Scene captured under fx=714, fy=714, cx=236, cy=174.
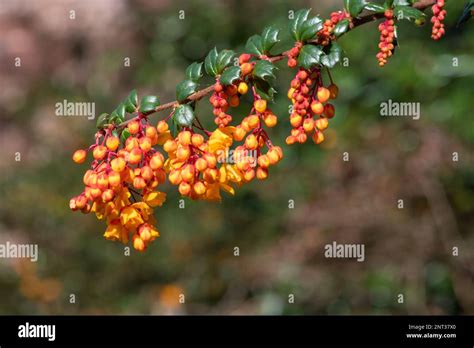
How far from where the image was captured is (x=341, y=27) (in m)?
1.63

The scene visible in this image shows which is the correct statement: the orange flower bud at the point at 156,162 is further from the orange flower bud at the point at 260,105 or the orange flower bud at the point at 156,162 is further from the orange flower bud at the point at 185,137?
the orange flower bud at the point at 260,105

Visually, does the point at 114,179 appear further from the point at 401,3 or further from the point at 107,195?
the point at 401,3

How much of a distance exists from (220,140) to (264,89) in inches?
6.3

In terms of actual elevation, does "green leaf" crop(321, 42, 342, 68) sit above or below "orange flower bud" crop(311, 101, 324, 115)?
above

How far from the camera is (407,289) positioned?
4148 mm

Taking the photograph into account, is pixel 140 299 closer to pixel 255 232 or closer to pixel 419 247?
pixel 255 232

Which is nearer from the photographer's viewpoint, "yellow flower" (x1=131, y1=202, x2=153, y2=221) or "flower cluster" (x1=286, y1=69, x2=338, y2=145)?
"flower cluster" (x1=286, y1=69, x2=338, y2=145)

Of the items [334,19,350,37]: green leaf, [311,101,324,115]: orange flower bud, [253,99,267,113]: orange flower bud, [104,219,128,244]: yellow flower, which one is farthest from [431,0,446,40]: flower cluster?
[104,219,128,244]: yellow flower

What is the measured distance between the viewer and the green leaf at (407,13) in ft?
5.39

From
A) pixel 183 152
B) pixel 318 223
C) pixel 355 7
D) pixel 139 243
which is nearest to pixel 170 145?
pixel 183 152

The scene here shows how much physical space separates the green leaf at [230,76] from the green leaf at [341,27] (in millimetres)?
245

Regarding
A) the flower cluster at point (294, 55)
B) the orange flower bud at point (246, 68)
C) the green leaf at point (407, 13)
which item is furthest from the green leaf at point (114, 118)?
the green leaf at point (407, 13)

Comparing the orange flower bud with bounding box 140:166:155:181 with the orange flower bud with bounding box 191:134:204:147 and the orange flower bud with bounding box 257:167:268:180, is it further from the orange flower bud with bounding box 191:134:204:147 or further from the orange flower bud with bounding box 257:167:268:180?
the orange flower bud with bounding box 257:167:268:180

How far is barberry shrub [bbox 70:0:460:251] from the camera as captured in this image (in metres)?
1.62
